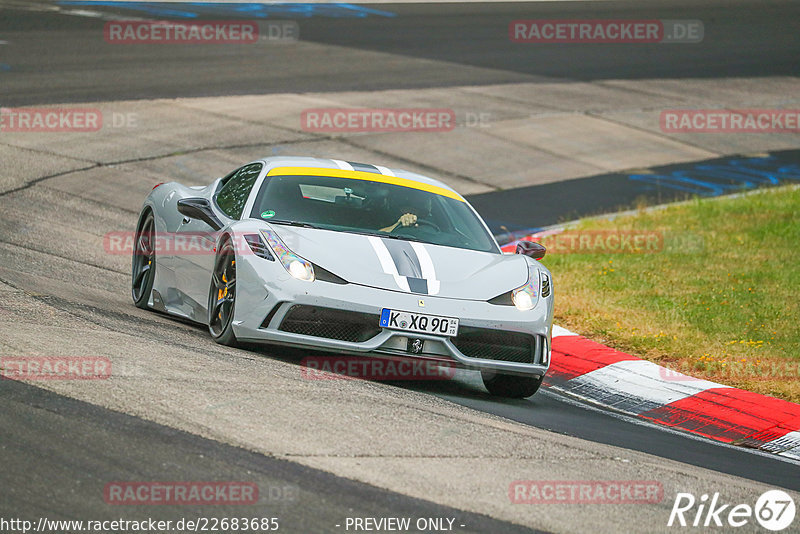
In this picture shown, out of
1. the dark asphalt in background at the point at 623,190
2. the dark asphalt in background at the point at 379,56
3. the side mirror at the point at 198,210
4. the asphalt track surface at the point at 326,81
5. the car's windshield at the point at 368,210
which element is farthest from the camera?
the dark asphalt in background at the point at 379,56

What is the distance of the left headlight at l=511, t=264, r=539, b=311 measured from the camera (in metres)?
7.70

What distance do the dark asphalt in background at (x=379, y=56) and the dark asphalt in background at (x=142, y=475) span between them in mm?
13189

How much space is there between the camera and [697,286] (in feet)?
38.4

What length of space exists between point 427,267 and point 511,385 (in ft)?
3.41

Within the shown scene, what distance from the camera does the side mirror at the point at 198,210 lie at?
8.47m

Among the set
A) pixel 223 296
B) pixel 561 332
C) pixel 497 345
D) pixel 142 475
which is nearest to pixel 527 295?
pixel 497 345

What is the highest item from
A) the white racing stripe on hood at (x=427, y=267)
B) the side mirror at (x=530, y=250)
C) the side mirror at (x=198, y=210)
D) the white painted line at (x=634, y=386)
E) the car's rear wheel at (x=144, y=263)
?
the side mirror at (x=198, y=210)

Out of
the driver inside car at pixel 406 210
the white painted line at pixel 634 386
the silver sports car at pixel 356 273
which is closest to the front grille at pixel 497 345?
the silver sports car at pixel 356 273

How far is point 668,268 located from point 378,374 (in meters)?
5.45

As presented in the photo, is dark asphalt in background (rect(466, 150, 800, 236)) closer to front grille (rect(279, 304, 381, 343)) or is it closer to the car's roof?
the car's roof

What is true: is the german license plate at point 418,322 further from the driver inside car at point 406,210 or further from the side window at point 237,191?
the side window at point 237,191

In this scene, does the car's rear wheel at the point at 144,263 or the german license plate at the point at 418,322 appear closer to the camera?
the german license plate at the point at 418,322

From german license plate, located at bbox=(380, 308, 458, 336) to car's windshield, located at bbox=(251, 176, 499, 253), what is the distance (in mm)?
981

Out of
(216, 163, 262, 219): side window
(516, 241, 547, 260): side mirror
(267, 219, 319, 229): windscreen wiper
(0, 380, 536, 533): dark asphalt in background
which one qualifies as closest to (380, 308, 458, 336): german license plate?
(267, 219, 319, 229): windscreen wiper
